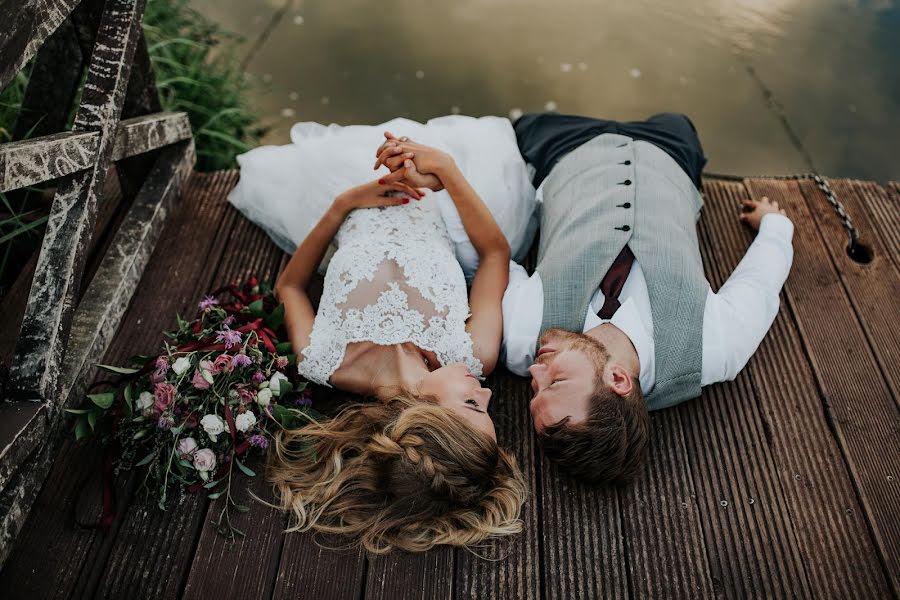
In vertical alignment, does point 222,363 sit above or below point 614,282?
below

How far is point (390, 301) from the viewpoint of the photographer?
6.73 feet

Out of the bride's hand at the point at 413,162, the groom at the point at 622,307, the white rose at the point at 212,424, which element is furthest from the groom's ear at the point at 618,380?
the white rose at the point at 212,424

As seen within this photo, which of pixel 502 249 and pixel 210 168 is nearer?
pixel 502 249

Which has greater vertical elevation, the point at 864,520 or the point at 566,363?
the point at 566,363

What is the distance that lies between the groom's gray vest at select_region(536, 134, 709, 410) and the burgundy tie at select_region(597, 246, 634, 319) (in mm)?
31

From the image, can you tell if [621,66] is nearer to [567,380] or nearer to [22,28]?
[567,380]

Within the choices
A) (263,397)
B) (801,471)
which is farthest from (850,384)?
(263,397)

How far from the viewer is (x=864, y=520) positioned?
1.97 metres

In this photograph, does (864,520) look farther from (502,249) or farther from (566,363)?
(502,249)

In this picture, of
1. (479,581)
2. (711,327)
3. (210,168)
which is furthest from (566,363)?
(210,168)

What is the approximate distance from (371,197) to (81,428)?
1151 millimetres

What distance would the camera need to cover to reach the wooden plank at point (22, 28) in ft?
4.95

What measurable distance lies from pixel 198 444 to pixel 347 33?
9.77 ft

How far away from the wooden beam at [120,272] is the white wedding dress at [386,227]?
0.27m
